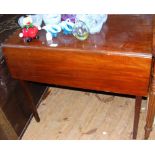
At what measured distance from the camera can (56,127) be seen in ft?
6.01

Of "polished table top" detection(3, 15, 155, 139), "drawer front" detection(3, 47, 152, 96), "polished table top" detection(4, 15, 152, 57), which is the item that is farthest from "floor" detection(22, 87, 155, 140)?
"polished table top" detection(4, 15, 152, 57)

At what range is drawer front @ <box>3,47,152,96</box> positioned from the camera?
119 cm

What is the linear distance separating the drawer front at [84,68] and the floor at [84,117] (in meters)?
0.52

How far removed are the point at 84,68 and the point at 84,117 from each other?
0.69 m

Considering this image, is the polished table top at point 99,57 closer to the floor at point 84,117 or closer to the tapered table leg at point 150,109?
the tapered table leg at point 150,109

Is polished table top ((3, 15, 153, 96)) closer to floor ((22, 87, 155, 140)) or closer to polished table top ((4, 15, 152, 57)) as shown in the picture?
polished table top ((4, 15, 152, 57))

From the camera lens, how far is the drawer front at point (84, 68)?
119cm

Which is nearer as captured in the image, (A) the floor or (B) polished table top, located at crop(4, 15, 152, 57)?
(B) polished table top, located at crop(4, 15, 152, 57)

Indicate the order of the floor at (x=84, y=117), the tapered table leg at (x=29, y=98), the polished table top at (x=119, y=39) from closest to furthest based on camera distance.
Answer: the polished table top at (x=119, y=39) < the tapered table leg at (x=29, y=98) < the floor at (x=84, y=117)

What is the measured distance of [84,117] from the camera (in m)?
1.87

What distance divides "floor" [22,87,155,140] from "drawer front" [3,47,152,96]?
518 millimetres

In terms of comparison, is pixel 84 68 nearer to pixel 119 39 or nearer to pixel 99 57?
pixel 99 57

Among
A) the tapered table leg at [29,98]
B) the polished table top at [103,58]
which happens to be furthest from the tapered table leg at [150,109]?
the tapered table leg at [29,98]

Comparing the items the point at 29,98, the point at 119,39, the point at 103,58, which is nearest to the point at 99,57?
the point at 103,58
